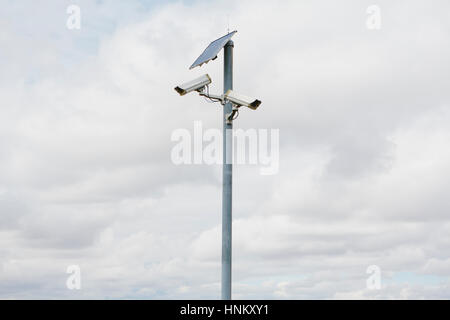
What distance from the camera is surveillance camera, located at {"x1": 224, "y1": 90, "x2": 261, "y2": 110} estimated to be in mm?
17375

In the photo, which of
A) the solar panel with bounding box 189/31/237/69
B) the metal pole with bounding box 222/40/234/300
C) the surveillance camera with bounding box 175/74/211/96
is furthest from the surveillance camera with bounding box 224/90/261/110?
the solar panel with bounding box 189/31/237/69

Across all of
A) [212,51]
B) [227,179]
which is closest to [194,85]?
[212,51]

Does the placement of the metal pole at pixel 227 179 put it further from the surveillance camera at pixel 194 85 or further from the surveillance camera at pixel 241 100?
the surveillance camera at pixel 194 85

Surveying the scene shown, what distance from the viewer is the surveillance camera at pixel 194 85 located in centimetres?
1786

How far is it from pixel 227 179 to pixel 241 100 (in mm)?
→ 2200

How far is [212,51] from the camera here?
18547 millimetres

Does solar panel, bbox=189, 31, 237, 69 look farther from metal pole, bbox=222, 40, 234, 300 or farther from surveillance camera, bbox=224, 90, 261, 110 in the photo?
surveillance camera, bbox=224, 90, 261, 110

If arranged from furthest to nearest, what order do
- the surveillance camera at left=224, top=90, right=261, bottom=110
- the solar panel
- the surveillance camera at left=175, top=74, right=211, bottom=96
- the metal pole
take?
the solar panel
the surveillance camera at left=175, top=74, right=211, bottom=96
the surveillance camera at left=224, top=90, right=261, bottom=110
the metal pole

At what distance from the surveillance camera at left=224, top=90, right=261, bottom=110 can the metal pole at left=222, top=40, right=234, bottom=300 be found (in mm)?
291
